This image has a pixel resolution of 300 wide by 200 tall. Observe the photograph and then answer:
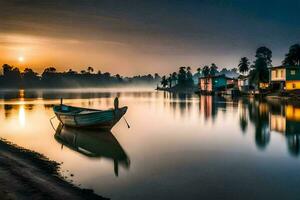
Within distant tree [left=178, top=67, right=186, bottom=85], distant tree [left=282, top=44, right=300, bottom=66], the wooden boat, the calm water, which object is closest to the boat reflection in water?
the calm water

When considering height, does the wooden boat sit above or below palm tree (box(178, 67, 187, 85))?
below

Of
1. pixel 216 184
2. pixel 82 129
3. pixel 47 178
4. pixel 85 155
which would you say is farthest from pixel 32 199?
pixel 82 129

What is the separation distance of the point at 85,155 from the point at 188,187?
8.33 metres

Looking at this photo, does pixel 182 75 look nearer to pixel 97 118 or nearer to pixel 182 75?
pixel 182 75

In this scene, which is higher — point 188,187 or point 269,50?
point 269,50

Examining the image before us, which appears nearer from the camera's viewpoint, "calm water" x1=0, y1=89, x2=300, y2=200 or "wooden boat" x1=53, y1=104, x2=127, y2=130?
"calm water" x1=0, y1=89, x2=300, y2=200

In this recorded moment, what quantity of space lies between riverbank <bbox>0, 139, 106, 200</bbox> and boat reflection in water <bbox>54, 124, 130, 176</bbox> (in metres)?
3.00

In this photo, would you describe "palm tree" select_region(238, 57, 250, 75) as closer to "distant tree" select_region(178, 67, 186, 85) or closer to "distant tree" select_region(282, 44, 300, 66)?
"distant tree" select_region(282, 44, 300, 66)

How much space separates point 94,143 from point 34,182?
1057 centimetres

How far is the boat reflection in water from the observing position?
17.8 meters

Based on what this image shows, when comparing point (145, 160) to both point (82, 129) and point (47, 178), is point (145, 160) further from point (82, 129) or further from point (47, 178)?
point (82, 129)

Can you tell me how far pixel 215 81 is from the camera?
11938cm

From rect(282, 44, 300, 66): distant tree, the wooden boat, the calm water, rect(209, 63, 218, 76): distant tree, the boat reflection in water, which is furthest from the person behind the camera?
rect(209, 63, 218, 76): distant tree

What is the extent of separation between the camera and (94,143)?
21.8 meters
